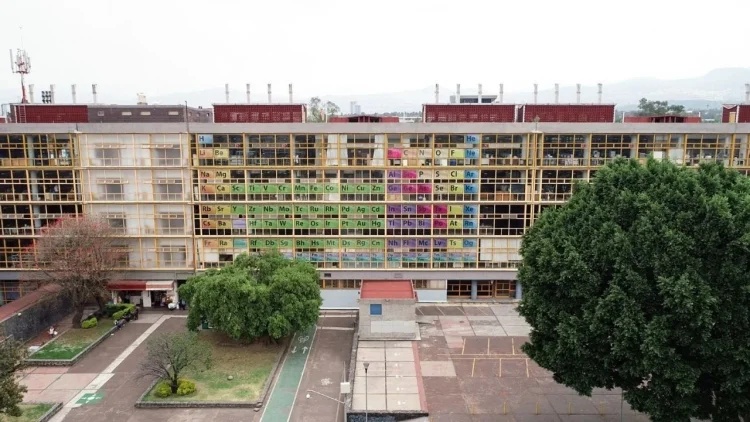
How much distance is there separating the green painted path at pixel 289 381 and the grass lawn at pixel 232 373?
780 mm

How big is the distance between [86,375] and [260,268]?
446 inches

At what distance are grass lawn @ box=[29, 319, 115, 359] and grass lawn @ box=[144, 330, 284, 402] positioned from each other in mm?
7143

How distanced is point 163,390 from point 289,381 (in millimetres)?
6502

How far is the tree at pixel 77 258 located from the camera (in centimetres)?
3716

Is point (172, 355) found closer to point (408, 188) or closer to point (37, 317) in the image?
point (37, 317)

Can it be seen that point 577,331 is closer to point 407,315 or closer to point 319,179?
point 407,315

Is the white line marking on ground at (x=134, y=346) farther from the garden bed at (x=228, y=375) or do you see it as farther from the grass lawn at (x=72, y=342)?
the garden bed at (x=228, y=375)

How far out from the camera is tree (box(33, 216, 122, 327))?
37.2 meters

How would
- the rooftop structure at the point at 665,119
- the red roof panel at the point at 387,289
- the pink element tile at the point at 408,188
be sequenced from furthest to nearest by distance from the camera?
the rooftop structure at the point at 665,119
the pink element tile at the point at 408,188
the red roof panel at the point at 387,289

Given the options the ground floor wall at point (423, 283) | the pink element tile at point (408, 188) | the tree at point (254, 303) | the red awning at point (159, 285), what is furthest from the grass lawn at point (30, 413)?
the pink element tile at point (408, 188)

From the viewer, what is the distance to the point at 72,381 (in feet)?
103

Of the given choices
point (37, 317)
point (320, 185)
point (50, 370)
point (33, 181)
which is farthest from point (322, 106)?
point (50, 370)

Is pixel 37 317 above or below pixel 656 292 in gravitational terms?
below

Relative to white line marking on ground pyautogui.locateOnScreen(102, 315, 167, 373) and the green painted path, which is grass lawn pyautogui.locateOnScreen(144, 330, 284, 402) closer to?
the green painted path
